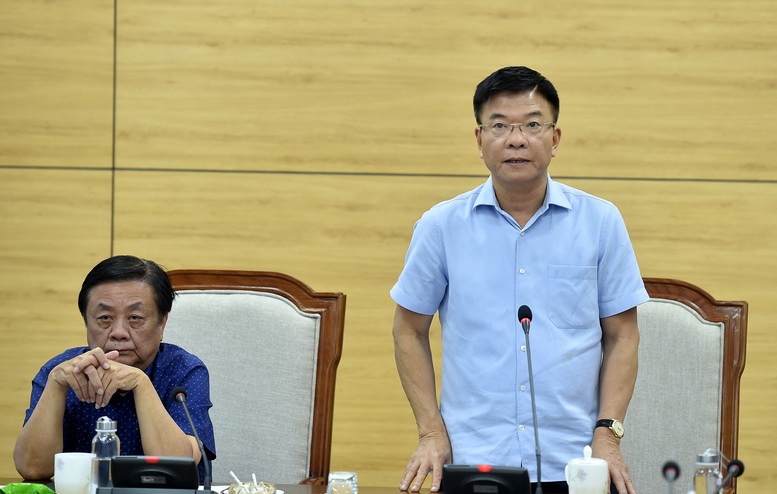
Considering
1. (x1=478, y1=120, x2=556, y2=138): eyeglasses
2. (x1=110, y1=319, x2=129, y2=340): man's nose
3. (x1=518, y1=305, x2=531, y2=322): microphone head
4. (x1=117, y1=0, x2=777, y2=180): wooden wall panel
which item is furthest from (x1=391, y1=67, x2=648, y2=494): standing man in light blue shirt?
(x1=117, y1=0, x2=777, y2=180): wooden wall panel

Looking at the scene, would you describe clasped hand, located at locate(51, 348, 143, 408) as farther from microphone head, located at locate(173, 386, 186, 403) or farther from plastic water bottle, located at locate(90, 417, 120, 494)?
microphone head, located at locate(173, 386, 186, 403)

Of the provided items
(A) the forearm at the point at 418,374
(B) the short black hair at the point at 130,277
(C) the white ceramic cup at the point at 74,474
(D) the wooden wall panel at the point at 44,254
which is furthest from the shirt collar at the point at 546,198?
(D) the wooden wall panel at the point at 44,254

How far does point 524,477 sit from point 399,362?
77 cm

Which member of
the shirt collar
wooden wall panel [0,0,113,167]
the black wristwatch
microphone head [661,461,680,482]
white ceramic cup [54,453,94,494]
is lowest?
white ceramic cup [54,453,94,494]

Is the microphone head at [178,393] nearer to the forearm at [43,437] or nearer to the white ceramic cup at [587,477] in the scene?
the forearm at [43,437]

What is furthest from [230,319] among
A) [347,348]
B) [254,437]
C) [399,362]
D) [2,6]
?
[2,6]

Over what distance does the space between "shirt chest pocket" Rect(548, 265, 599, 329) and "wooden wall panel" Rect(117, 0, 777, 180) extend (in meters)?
1.24

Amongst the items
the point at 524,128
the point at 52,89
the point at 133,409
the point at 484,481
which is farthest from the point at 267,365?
the point at 52,89

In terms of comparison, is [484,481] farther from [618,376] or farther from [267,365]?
[267,365]

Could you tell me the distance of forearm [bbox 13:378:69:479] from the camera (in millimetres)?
2242

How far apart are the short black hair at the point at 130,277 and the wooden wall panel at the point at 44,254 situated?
4.27 ft

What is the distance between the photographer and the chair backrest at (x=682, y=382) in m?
2.59

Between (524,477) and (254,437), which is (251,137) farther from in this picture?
(524,477)

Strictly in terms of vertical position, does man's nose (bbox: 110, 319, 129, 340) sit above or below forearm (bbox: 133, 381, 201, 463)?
above
